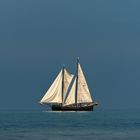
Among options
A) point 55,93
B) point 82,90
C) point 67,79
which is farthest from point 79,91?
point 55,93

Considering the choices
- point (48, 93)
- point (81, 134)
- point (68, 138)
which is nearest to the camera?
point (68, 138)

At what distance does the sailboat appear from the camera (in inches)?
7530

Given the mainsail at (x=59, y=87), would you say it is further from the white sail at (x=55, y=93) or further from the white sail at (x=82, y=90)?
the white sail at (x=82, y=90)

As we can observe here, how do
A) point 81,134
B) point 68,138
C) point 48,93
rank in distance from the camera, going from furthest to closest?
1. point 48,93
2. point 81,134
3. point 68,138

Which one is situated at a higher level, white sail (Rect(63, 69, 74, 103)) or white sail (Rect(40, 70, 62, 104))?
white sail (Rect(63, 69, 74, 103))

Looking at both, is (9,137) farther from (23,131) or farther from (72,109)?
(72,109)

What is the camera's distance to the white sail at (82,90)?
19230 centimetres

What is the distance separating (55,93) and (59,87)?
5.79 ft

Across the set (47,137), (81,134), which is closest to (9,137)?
(47,137)

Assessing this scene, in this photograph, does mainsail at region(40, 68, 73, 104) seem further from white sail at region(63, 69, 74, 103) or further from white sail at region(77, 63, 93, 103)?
white sail at region(77, 63, 93, 103)

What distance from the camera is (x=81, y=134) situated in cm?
10288

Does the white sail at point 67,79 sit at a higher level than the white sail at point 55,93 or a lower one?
higher

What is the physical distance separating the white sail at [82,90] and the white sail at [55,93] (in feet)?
16.1

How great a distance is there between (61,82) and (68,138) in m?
97.7
